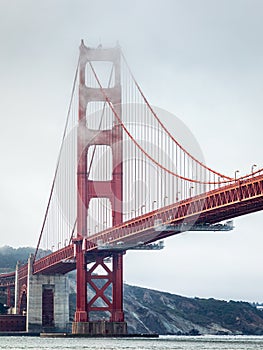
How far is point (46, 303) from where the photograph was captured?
12062 cm

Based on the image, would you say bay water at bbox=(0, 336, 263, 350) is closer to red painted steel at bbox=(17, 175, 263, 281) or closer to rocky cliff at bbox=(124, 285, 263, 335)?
red painted steel at bbox=(17, 175, 263, 281)

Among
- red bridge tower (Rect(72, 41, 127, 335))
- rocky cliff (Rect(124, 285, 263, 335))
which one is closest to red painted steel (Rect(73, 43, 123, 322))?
red bridge tower (Rect(72, 41, 127, 335))

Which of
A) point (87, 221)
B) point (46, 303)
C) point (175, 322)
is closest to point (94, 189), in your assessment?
point (87, 221)

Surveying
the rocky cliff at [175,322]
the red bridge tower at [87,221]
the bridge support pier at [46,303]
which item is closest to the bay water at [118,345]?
the red bridge tower at [87,221]

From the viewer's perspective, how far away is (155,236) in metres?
83.7

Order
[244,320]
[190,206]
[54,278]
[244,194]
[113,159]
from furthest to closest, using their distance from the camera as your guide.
Answer: [244,320]
[54,278]
[113,159]
[190,206]
[244,194]

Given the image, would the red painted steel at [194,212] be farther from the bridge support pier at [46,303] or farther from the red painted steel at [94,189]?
the bridge support pier at [46,303]

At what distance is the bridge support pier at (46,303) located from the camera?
4663 inches

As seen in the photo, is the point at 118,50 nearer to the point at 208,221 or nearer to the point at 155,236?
the point at 155,236

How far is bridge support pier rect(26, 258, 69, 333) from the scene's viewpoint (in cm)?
11844

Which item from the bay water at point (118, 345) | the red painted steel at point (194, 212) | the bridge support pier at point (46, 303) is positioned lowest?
the bay water at point (118, 345)

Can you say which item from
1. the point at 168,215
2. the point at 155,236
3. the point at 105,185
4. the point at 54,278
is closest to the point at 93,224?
the point at 105,185

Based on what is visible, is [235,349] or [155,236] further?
[155,236]

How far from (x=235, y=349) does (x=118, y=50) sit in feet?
108
